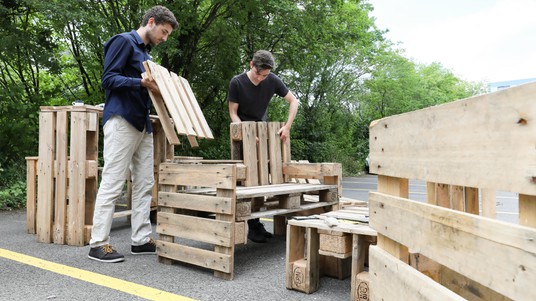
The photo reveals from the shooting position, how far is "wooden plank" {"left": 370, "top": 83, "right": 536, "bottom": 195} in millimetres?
1121

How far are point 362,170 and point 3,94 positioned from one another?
15.6 metres

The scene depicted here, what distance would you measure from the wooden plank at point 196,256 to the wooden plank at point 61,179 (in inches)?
57.6

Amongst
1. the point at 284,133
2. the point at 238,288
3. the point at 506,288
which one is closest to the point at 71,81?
the point at 284,133

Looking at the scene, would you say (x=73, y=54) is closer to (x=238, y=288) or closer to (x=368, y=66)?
(x=238, y=288)

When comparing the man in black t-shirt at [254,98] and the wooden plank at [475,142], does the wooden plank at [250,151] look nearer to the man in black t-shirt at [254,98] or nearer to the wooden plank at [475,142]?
the man in black t-shirt at [254,98]

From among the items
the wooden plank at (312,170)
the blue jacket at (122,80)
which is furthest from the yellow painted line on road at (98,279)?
the wooden plank at (312,170)

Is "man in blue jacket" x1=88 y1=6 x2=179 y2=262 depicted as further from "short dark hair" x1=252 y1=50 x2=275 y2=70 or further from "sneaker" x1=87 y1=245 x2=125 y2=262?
"short dark hair" x1=252 y1=50 x2=275 y2=70

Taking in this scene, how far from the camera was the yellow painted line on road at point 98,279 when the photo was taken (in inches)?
117

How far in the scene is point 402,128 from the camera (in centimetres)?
187

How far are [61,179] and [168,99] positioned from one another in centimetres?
192

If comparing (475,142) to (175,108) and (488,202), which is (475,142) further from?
Result: (175,108)

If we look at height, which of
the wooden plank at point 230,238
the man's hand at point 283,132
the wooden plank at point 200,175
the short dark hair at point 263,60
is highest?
the short dark hair at point 263,60

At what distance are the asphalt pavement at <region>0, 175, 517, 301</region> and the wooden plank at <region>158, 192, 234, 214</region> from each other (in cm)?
56

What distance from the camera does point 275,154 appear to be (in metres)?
4.64
